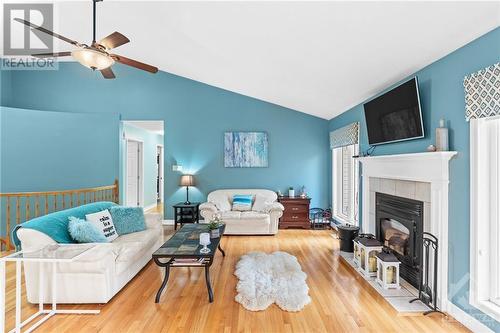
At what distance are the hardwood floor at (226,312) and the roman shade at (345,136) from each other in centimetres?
230

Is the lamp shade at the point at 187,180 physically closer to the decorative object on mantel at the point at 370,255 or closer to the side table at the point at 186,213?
the side table at the point at 186,213

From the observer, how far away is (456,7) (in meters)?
1.90

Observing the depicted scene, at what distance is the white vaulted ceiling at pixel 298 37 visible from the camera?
2.16 m

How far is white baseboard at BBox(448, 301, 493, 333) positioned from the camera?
2.15 metres

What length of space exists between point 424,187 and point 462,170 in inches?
19.4

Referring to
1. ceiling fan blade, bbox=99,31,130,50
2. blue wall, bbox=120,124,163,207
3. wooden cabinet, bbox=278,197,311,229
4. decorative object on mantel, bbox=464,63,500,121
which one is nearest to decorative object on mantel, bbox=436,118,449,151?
decorative object on mantel, bbox=464,63,500,121

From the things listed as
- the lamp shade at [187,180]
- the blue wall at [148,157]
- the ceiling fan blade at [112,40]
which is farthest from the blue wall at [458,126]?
the blue wall at [148,157]

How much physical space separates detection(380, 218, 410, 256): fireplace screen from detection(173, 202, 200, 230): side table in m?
3.69

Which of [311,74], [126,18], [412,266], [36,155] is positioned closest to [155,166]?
[36,155]

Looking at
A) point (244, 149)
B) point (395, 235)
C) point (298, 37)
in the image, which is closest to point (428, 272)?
point (395, 235)

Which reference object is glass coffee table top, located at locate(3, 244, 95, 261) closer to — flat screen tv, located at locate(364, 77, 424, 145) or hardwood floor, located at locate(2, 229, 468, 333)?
hardwood floor, located at locate(2, 229, 468, 333)

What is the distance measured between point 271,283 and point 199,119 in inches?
167

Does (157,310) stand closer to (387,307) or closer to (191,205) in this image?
(387,307)

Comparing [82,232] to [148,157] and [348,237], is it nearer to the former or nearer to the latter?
[348,237]
